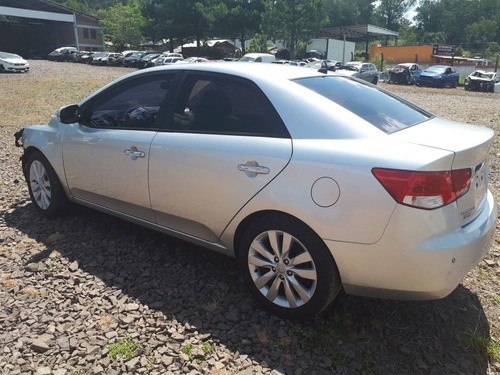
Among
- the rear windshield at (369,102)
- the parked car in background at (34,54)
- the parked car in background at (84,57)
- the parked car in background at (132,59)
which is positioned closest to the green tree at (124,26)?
the parked car in background at (34,54)

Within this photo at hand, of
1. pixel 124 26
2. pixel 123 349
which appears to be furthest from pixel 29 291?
pixel 124 26

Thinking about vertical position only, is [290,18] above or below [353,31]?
above

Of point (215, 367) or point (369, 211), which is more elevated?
point (369, 211)

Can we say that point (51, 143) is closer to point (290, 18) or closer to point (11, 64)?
point (11, 64)

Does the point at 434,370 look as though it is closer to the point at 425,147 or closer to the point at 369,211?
the point at 369,211

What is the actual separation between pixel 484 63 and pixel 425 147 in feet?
149

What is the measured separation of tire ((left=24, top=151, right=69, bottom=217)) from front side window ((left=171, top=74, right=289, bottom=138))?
172 centimetres

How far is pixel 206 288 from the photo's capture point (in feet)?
10.8

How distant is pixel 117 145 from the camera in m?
3.51

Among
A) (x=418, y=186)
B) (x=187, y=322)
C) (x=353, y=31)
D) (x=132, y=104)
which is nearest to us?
(x=418, y=186)

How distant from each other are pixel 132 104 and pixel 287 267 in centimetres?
207

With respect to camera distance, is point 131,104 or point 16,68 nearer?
point 131,104

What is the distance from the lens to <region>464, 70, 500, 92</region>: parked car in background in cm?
2680

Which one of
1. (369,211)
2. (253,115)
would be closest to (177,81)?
(253,115)
